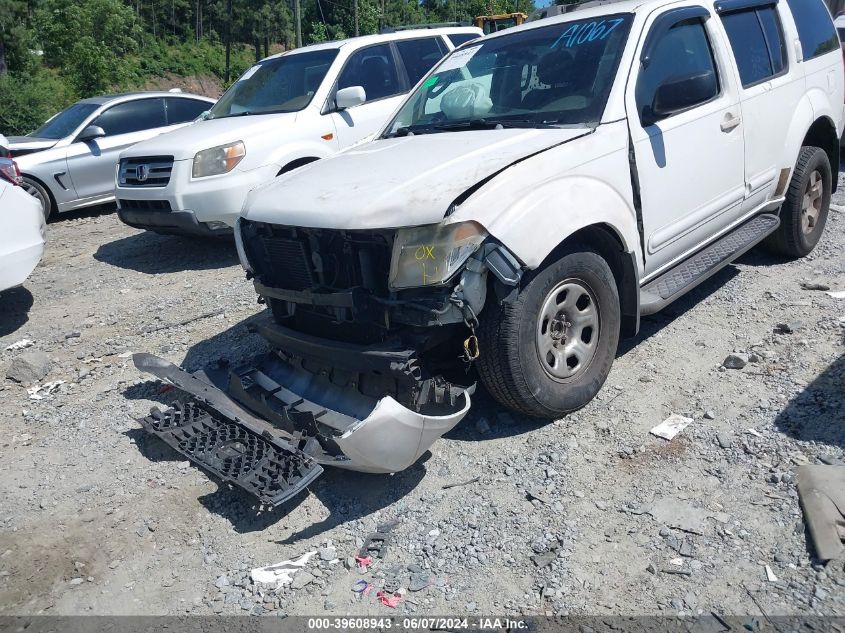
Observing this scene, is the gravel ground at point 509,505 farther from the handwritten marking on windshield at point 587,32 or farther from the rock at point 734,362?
the handwritten marking on windshield at point 587,32

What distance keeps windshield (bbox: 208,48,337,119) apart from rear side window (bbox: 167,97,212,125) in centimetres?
293

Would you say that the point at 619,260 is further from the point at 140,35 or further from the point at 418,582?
the point at 140,35

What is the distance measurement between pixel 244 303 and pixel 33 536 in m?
3.04

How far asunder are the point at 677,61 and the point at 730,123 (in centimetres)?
58

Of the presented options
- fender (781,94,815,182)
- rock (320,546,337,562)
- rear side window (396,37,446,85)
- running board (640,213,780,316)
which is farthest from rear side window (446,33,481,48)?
rock (320,546,337,562)

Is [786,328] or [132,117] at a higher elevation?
[132,117]

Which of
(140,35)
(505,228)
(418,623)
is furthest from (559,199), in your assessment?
(140,35)

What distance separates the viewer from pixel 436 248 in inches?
130

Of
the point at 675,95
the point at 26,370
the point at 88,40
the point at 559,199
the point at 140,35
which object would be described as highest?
the point at 140,35

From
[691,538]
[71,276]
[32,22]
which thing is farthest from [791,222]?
[32,22]

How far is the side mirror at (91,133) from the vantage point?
1007cm

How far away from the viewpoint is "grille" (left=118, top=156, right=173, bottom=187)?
7.42 metres

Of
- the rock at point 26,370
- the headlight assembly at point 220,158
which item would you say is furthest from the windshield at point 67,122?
the rock at point 26,370

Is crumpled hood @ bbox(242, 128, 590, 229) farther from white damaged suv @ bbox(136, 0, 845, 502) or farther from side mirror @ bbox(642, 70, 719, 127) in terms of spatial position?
side mirror @ bbox(642, 70, 719, 127)
